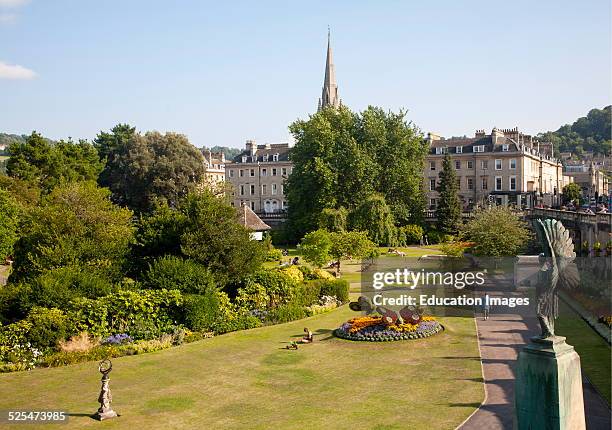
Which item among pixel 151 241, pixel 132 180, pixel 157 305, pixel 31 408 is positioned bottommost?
pixel 31 408

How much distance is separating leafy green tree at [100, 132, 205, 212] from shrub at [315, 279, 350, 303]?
3943 cm

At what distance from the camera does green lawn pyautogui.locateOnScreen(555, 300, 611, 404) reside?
19188mm

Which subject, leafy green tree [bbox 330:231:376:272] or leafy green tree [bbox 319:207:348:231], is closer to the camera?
leafy green tree [bbox 330:231:376:272]

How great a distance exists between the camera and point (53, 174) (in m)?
68.6

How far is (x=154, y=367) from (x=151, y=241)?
10272mm

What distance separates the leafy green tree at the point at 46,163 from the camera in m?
65.6

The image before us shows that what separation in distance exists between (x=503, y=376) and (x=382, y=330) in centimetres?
678

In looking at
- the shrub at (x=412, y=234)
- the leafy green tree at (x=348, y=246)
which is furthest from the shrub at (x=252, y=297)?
the shrub at (x=412, y=234)

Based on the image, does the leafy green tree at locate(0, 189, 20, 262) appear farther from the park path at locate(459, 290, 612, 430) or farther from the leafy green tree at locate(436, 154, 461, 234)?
the leafy green tree at locate(436, 154, 461, 234)

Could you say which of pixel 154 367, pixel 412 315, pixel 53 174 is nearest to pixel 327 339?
pixel 412 315

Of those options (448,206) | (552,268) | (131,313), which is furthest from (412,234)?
(552,268)

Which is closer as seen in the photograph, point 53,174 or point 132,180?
point 53,174

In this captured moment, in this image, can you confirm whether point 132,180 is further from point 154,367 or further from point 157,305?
point 154,367

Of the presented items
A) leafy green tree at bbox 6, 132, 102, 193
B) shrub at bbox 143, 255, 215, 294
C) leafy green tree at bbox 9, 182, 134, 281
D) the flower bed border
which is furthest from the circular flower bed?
leafy green tree at bbox 6, 132, 102, 193
